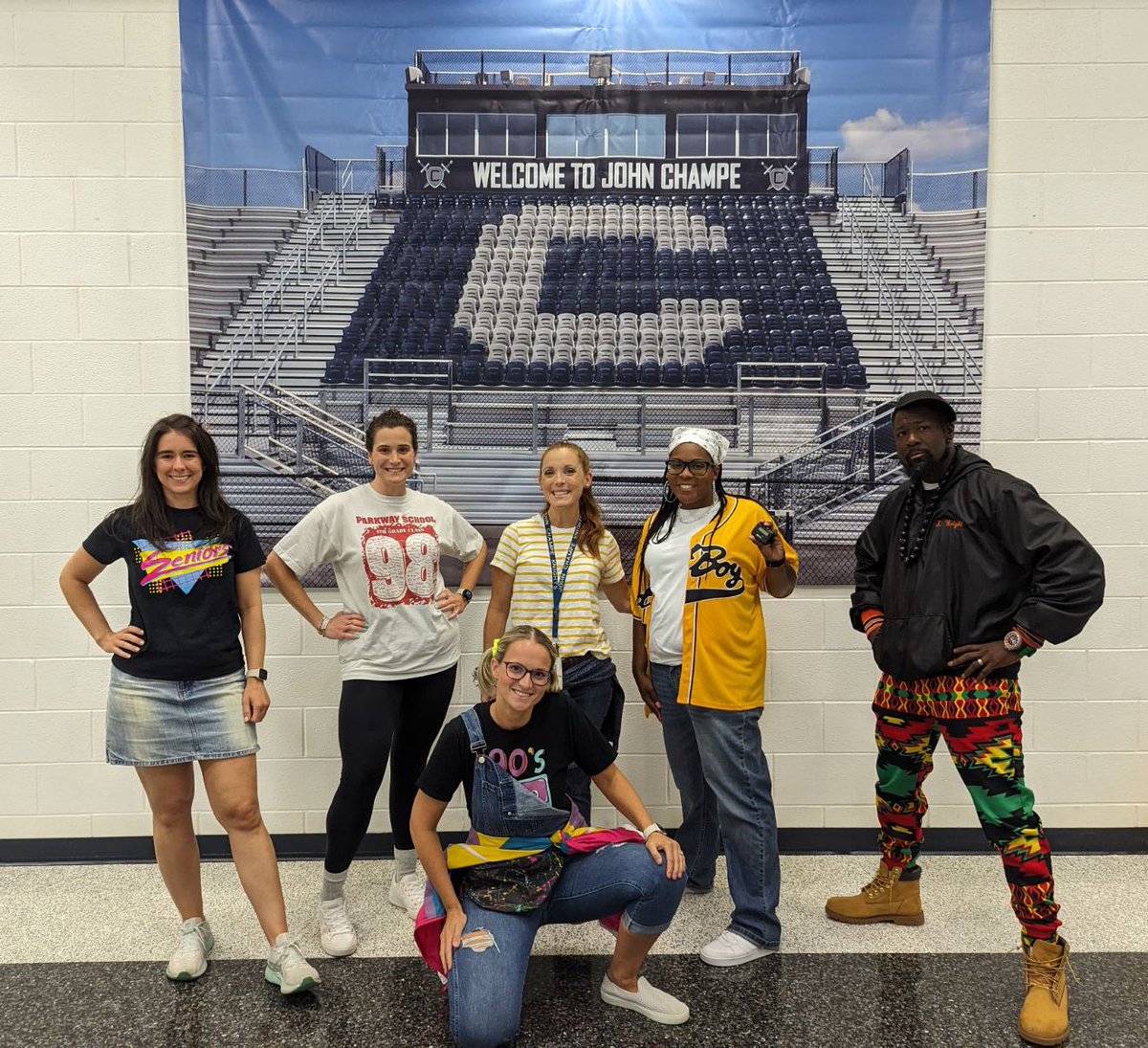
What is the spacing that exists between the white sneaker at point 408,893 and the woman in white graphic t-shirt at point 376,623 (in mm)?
191

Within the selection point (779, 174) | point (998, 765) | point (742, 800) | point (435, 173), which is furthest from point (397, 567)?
point (779, 174)

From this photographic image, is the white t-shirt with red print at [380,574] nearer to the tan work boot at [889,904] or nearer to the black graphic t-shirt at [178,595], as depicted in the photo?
the black graphic t-shirt at [178,595]

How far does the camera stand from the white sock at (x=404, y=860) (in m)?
2.79

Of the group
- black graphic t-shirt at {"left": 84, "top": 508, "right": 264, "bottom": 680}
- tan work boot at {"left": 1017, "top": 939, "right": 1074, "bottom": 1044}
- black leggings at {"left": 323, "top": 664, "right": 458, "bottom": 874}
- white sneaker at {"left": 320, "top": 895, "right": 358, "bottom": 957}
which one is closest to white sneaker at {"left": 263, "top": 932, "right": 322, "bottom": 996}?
white sneaker at {"left": 320, "top": 895, "right": 358, "bottom": 957}

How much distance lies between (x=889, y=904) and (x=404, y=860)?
151cm

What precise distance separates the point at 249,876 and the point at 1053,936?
2.09 m

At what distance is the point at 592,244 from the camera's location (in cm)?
323

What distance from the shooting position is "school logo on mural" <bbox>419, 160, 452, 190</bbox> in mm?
3195

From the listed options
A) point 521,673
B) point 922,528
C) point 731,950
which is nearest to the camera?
point 521,673

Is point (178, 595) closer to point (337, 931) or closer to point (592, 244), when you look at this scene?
point (337, 931)

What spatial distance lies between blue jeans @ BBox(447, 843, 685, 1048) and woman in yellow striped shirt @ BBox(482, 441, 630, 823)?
34 centimetres

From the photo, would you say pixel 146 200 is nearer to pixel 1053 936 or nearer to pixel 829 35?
pixel 829 35

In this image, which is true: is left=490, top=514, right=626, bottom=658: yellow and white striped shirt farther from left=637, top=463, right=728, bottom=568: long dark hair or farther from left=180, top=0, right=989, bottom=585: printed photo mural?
left=180, top=0, right=989, bottom=585: printed photo mural

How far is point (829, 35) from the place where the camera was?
3123 mm
